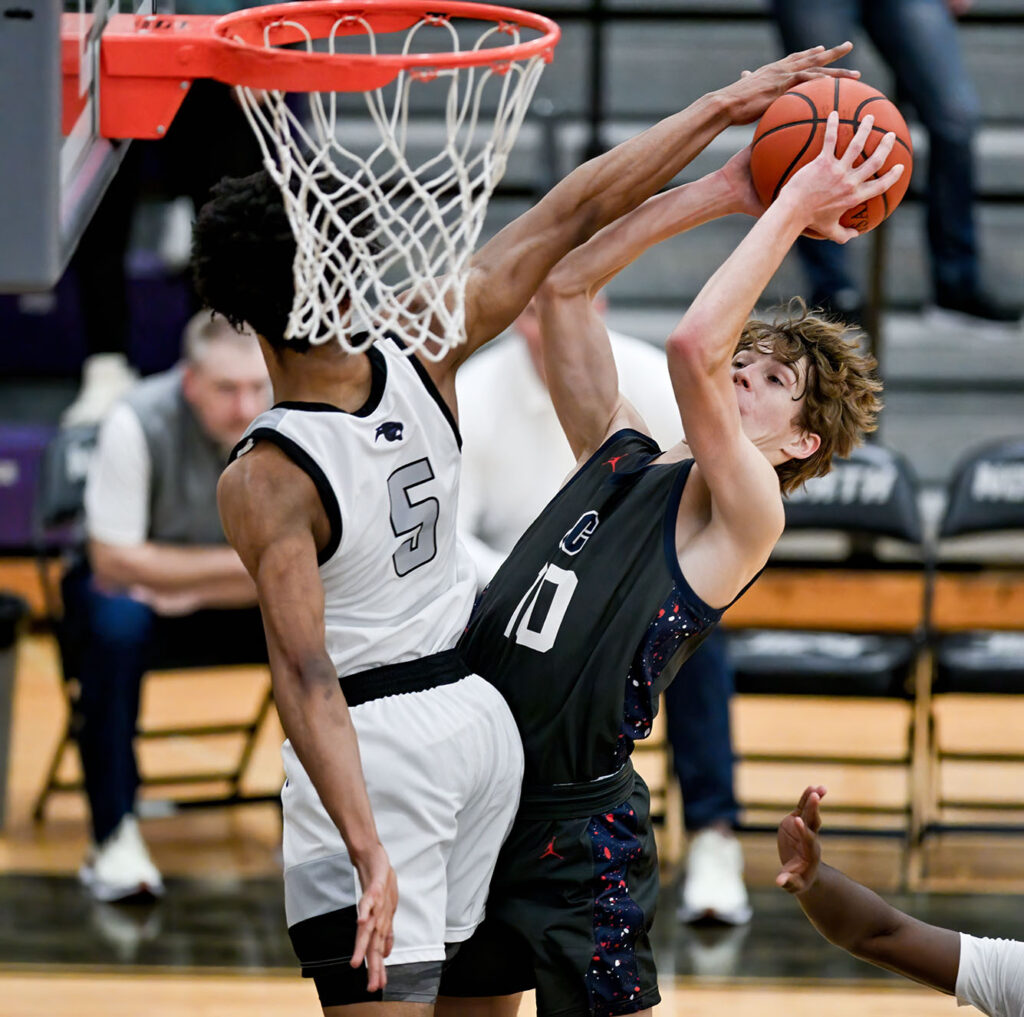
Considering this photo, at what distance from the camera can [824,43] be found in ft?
A: 21.1

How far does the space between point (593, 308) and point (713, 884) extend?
7.31 ft

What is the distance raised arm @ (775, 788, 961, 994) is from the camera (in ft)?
9.32

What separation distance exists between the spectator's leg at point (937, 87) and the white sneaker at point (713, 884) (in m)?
3.12

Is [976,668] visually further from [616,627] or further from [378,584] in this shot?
[378,584]

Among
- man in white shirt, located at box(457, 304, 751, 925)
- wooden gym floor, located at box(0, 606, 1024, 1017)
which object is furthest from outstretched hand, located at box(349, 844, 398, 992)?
man in white shirt, located at box(457, 304, 751, 925)

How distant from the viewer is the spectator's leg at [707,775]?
4742 millimetres

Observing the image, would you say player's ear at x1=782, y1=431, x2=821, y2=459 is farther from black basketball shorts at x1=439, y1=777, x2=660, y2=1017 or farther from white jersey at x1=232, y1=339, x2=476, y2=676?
black basketball shorts at x1=439, y1=777, x2=660, y2=1017

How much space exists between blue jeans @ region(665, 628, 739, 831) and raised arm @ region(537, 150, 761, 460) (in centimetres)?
185

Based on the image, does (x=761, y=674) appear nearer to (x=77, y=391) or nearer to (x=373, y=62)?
(x=373, y=62)

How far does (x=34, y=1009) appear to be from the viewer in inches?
167

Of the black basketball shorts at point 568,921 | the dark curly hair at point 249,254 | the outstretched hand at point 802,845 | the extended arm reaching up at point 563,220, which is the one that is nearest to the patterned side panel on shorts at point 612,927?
the black basketball shorts at point 568,921

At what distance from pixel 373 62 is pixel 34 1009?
2.67 m

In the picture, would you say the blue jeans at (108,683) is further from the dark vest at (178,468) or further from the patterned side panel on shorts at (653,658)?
the patterned side panel on shorts at (653,658)

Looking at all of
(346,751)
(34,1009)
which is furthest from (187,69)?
(34,1009)
